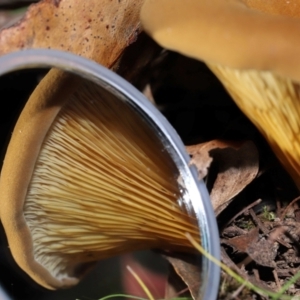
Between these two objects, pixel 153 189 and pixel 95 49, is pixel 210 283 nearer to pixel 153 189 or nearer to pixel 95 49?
pixel 153 189

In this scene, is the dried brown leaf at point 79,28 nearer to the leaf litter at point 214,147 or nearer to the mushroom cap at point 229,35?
the leaf litter at point 214,147

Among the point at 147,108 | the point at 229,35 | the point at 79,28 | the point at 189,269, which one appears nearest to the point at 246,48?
the point at 229,35

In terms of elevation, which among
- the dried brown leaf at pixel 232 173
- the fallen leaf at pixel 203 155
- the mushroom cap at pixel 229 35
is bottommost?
the dried brown leaf at pixel 232 173

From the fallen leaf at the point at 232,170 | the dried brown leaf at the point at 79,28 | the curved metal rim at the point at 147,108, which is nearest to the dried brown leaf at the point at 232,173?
the fallen leaf at the point at 232,170

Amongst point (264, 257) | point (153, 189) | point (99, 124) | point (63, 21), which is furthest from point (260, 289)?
point (63, 21)

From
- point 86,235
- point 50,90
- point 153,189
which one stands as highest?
point 50,90

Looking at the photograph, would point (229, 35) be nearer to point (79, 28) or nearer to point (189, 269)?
point (79, 28)
